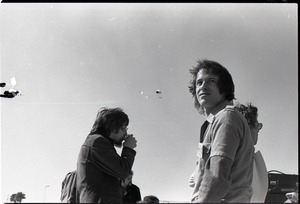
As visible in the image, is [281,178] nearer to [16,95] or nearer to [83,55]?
[83,55]

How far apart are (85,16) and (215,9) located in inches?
35.7

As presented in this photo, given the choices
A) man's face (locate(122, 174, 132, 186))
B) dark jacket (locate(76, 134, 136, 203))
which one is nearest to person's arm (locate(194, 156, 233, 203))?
dark jacket (locate(76, 134, 136, 203))

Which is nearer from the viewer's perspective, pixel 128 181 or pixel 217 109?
pixel 217 109

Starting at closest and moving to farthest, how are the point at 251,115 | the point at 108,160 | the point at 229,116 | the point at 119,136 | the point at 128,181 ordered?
1. the point at 229,116
2. the point at 108,160
3. the point at 119,136
4. the point at 251,115
5. the point at 128,181

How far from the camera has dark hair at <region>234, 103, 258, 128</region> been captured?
2129mm

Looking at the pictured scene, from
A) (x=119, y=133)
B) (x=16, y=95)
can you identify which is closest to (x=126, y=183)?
(x=119, y=133)

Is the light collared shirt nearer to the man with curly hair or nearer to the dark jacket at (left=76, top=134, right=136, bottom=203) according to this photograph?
the man with curly hair

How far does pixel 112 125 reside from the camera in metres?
1.77

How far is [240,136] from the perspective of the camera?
48.9 inches

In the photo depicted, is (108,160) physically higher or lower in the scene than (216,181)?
higher

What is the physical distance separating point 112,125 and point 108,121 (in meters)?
0.03

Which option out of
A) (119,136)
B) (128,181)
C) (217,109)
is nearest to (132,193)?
→ (128,181)

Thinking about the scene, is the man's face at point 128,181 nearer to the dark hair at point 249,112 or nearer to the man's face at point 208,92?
the dark hair at point 249,112

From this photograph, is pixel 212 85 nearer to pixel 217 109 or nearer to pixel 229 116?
pixel 217 109
